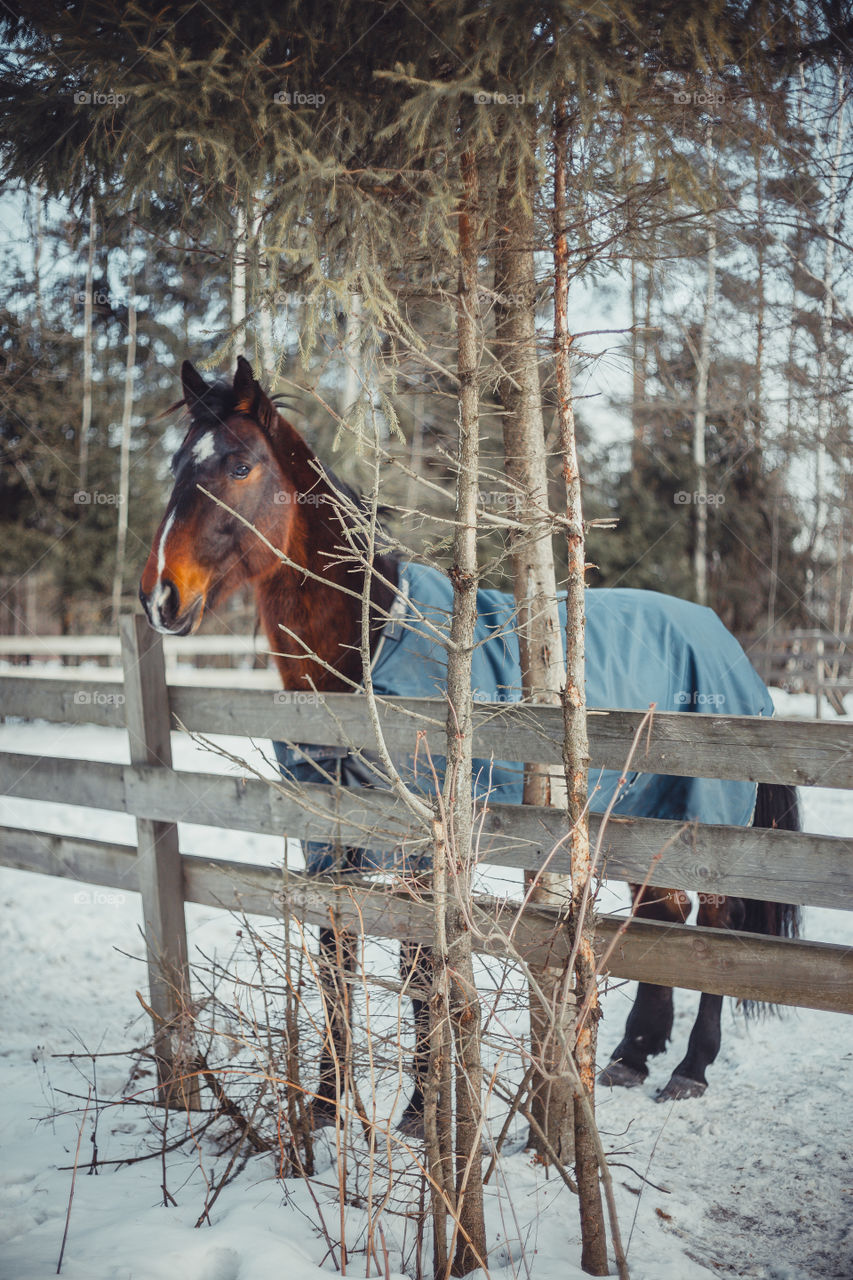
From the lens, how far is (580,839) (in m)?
1.93

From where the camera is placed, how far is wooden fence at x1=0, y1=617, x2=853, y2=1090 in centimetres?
209

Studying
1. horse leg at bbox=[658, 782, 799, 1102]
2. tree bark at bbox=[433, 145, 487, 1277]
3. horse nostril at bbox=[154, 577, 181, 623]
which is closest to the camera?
tree bark at bbox=[433, 145, 487, 1277]

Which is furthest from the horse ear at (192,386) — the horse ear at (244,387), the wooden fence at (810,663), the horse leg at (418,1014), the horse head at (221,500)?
the wooden fence at (810,663)

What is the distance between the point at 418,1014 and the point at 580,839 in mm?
599

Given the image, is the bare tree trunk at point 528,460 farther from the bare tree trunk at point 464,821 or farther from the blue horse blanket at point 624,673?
the bare tree trunk at point 464,821

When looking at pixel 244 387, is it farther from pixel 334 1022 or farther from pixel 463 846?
pixel 334 1022

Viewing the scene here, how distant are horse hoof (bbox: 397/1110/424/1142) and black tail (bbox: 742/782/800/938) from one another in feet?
5.40

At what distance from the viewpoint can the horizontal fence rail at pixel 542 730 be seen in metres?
2.07

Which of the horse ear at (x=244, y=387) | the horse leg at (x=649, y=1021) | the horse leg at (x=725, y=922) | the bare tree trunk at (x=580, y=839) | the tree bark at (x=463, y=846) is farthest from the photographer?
the horse leg at (x=649, y=1021)

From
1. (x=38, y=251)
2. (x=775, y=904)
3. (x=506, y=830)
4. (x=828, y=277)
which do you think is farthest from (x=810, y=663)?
(x=38, y=251)

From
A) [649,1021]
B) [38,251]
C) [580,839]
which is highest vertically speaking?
[38,251]

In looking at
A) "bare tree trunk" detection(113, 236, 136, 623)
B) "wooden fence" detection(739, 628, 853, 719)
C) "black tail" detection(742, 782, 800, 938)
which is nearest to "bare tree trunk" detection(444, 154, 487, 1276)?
"black tail" detection(742, 782, 800, 938)

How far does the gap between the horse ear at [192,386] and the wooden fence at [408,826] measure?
84 cm

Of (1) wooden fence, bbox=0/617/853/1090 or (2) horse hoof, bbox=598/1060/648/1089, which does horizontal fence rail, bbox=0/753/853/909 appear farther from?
(2) horse hoof, bbox=598/1060/648/1089
